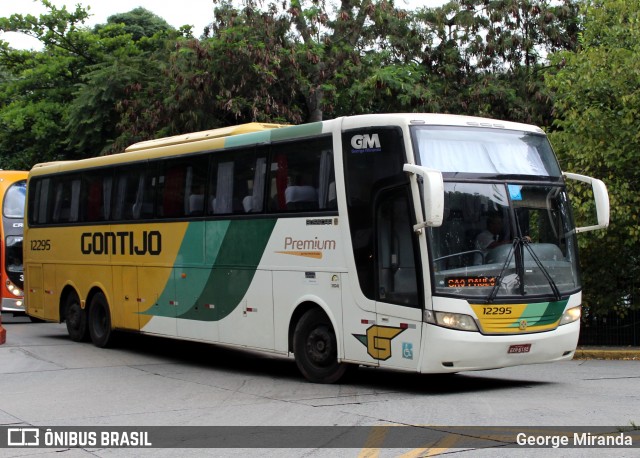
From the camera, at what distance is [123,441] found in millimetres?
8852

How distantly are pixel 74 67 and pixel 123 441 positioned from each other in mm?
29114

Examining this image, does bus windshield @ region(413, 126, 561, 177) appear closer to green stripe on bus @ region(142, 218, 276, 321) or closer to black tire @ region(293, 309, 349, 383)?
black tire @ region(293, 309, 349, 383)

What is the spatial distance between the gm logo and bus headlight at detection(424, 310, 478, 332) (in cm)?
223

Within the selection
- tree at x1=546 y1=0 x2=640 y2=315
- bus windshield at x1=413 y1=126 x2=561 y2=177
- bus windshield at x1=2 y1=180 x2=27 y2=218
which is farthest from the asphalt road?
bus windshield at x1=2 y1=180 x2=27 y2=218

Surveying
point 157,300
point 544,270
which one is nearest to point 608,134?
point 544,270

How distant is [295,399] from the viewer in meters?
11.2

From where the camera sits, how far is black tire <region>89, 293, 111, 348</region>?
59.5 ft

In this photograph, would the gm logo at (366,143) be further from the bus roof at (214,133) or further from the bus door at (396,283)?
the bus roof at (214,133)

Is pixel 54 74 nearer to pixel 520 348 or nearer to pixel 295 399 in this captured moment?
pixel 295 399

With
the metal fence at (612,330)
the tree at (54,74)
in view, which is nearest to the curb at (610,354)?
the metal fence at (612,330)

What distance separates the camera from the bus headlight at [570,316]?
38.8ft

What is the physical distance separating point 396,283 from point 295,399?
1854 mm

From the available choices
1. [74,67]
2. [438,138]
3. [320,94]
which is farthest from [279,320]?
[74,67]

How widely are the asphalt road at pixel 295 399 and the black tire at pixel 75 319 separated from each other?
1.95 metres
